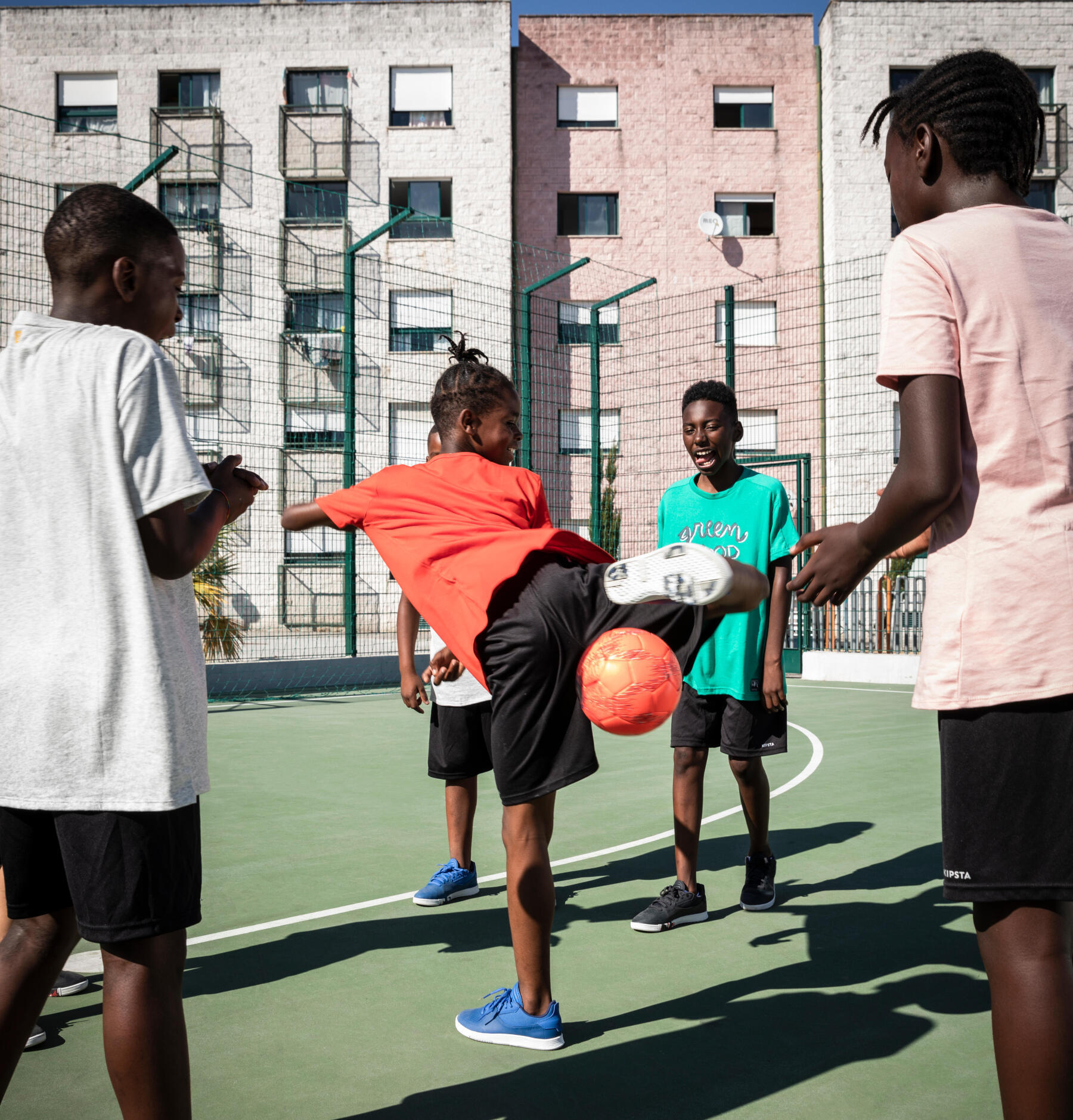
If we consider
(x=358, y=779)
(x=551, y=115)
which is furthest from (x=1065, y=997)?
(x=551, y=115)

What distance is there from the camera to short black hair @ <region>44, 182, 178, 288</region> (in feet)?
5.97

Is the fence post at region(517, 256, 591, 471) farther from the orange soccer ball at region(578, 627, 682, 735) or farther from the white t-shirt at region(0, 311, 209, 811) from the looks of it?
the white t-shirt at region(0, 311, 209, 811)

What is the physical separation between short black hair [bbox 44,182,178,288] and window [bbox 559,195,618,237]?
887 inches

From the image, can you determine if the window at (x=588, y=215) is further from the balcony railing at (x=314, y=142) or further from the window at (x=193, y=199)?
the window at (x=193, y=199)

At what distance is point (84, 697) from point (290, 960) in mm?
1842

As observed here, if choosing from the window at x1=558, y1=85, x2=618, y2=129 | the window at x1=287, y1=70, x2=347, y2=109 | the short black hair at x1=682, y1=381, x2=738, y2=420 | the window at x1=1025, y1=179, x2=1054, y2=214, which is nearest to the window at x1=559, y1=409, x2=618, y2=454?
the short black hair at x1=682, y1=381, x2=738, y2=420

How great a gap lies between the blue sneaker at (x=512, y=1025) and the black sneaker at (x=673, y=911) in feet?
2.82

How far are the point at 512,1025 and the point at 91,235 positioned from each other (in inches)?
79.7

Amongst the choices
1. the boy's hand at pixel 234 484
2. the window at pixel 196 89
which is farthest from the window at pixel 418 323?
the boy's hand at pixel 234 484

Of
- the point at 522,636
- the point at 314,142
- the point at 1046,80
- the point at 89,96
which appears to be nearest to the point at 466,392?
the point at 522,636

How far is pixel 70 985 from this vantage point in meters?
2.94

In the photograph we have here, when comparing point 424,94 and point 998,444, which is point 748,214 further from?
point 998,444

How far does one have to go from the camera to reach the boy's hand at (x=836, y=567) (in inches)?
67.7

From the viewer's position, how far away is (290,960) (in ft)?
10.4
